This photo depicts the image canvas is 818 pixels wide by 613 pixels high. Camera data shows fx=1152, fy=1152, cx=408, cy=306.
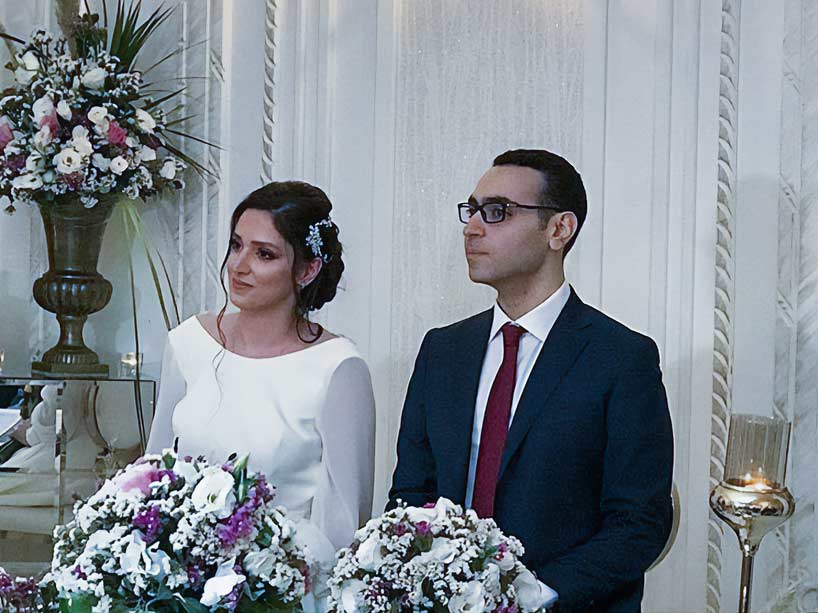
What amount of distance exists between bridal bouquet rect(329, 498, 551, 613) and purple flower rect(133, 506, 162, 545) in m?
0.33

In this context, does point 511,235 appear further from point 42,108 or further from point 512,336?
point 42,108

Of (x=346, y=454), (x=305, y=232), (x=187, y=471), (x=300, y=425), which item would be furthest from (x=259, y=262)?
(x=187, y=471)

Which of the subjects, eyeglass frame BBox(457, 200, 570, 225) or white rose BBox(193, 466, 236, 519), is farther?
eyeglass frame BBox(457, 200, 570, 225)

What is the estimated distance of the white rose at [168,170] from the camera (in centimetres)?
374

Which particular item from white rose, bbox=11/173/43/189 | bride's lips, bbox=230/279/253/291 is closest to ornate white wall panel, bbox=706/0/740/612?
bride's lips, bbox=230/279/253/291

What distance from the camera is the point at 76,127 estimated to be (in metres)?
3.54

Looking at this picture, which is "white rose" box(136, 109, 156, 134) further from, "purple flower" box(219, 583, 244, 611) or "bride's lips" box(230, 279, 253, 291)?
"purple flower" box(219, 583, 244, 611)

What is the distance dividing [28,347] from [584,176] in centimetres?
199

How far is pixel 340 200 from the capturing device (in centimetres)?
406

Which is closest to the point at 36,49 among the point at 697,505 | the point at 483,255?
the point at 483,255

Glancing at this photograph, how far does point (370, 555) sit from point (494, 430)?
824mm

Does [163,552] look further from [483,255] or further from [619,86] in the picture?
[619,86]

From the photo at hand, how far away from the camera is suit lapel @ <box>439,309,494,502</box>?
8.93 ft

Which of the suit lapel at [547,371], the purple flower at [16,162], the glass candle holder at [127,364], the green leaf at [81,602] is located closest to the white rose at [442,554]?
the green leaf at [81,602]
